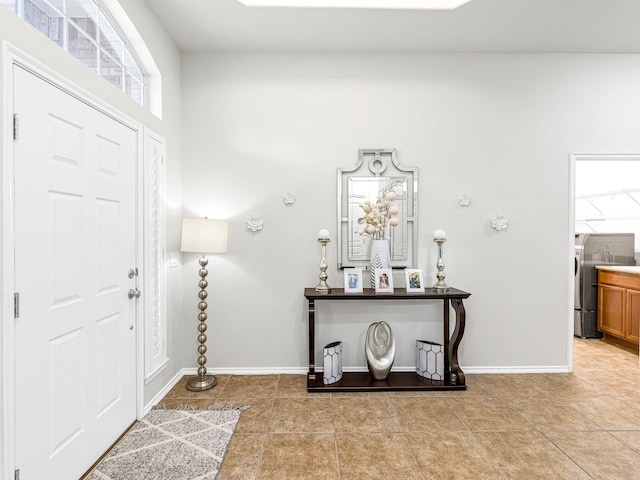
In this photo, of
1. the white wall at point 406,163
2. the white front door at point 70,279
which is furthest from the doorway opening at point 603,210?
the white front door at point 70,279

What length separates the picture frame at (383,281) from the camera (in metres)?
3.13

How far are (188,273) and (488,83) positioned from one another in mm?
3226

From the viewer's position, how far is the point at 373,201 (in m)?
3.37

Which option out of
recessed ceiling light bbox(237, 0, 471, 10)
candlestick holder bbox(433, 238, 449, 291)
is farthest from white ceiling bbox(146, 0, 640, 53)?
candlestick holder bbox(433, 238, 449, 291)

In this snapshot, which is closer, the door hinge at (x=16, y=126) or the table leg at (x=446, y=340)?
the door hinge at (x=16, y=126)

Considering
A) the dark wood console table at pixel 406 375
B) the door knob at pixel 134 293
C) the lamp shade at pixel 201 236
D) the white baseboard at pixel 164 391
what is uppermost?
the lamp shade at pixel 201 236

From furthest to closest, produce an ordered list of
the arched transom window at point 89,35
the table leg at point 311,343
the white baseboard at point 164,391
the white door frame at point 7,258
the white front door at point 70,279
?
the table leg at point 311,343 → the white baseboard at point 164,391 → the arched transom window at point 89,35 → the white front door at point 70,279 → the white door frame at point 7,258

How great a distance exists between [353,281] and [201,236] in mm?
1299

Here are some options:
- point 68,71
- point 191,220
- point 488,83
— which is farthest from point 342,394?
point 488,83

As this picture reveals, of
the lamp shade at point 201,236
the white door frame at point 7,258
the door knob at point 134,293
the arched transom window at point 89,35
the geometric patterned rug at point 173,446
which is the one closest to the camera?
the white door frame at point 7,258

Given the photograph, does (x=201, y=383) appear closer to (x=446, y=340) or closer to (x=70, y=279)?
(x=70, y=279)

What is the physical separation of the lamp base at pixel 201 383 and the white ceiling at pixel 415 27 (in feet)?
9.42

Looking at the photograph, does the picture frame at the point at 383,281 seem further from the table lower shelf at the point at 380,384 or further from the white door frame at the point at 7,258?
the white door frame at the point at 7,258

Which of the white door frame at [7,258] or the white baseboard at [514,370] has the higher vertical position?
the white door frame at [7,258]
